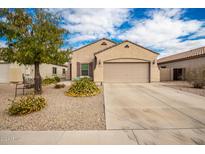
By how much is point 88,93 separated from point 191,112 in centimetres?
562

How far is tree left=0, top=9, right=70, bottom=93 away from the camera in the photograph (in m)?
7.74

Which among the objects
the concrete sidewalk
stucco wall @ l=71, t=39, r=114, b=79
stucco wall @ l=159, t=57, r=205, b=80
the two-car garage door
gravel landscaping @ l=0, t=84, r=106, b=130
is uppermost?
stucco wall @ l=71, t=39, r=114, b=79

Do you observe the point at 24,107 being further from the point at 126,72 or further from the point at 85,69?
the point at 85,69

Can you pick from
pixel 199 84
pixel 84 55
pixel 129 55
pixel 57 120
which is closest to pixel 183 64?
pixel 199 84

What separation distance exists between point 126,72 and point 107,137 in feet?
42.4

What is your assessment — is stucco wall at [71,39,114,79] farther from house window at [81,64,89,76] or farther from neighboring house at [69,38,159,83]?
neighboring house at [69,38,159,83]

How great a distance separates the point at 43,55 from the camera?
27.2 ft

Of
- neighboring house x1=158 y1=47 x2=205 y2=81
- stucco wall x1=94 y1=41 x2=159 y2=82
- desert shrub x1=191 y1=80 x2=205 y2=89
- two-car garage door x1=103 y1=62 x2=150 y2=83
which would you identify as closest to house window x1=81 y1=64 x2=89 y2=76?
stucco wall x1=94 y1=41 x2=159 y2=82

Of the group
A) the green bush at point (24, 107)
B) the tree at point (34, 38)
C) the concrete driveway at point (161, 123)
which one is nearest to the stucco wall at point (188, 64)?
the concrete driveway at point (161, 123)

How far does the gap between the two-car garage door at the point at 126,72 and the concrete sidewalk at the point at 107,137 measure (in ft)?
39.7

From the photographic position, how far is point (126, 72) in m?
15.8

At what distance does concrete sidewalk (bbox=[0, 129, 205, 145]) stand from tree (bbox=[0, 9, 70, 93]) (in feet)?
18.1

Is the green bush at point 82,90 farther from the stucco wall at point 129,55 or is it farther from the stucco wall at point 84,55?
the stucco wall at point 84,55
